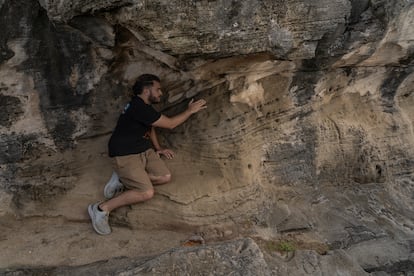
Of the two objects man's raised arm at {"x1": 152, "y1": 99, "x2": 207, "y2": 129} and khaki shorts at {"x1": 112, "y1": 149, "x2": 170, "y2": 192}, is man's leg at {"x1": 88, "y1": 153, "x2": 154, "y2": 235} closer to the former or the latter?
khaki shorts at {"x1": 112, "y1": 149, "x2": 170, "y2": 192}

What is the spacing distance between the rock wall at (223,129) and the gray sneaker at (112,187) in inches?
6.8

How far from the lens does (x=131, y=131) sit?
4602 mm

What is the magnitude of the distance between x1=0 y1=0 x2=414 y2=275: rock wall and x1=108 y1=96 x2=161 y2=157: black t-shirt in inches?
16.6

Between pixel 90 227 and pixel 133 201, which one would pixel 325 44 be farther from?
pixel 90 227

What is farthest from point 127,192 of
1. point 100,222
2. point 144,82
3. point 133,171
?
point 144,82

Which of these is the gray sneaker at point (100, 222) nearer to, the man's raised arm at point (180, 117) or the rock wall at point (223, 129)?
the rock wall at point (223, 129)

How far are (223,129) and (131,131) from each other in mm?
1017

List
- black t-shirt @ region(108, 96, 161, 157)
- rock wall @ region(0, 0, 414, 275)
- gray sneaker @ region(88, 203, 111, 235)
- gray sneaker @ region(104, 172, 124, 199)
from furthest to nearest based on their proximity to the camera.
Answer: gray sneaker @ region(104, 172, 124, 199)
gray sneaker @ region(88, 203, 111, 235)
black t-shirt @ region(108, 96, 161, 157)
rock wall @ region(0, 0, 414, 275)

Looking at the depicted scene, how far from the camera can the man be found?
4.45 m

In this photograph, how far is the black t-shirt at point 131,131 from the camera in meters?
4.44

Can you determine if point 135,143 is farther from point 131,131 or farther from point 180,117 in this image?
point 180,117

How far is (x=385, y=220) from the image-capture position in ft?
17.0

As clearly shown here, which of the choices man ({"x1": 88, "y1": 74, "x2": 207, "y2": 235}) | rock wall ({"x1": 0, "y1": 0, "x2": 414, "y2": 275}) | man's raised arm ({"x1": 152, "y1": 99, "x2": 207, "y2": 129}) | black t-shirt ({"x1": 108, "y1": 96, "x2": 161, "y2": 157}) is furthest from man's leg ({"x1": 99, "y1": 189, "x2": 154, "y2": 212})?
man's raised arm ({"x1": 152, "y1": 99, "x2": 207, "y2": 129})

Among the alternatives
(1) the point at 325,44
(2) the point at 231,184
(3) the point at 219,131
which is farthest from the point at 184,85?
(1) the point at 325,44
